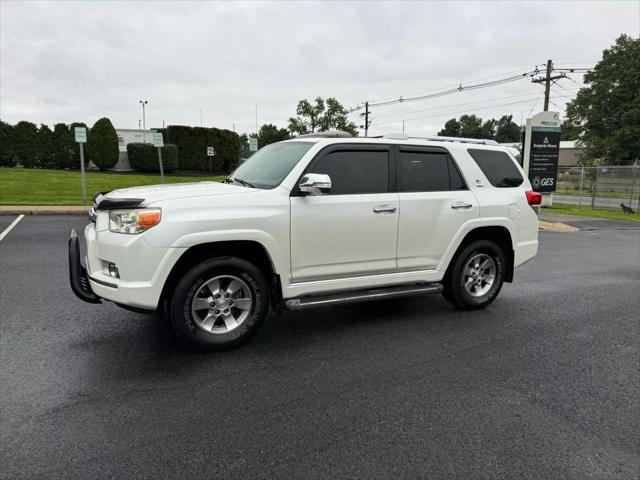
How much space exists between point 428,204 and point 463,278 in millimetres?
1019

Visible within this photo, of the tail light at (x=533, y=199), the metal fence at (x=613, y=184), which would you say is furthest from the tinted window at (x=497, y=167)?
the metal fence at (x=613, y=184)

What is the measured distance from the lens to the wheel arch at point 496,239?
201 inches

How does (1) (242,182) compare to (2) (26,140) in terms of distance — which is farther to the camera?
(2) (26,140)

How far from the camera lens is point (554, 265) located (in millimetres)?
8156

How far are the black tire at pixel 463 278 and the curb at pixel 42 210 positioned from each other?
12.0 meters

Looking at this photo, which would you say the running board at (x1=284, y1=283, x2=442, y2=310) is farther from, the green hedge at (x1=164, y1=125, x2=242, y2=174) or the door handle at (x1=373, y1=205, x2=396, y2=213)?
the green hedge at (x1=164, y1=125, x2=242, y2=174)

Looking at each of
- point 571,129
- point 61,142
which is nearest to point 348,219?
point 61,142

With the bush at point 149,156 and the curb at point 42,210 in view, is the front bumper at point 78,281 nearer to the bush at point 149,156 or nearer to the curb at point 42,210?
the curb at point 42,210

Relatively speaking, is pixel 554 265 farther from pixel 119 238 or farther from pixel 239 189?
pixel 119 238

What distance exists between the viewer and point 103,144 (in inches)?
1246

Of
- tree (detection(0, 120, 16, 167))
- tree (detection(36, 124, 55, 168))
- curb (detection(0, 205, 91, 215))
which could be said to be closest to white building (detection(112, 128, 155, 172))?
tree (detection(36, 124, 55, 168))

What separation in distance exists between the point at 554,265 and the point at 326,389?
639cm

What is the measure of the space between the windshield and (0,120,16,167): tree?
1309 inches

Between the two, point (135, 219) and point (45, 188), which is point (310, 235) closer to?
point (135, 219)
